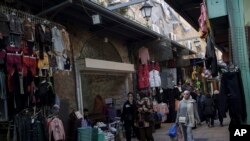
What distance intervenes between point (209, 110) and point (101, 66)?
17.9 feet

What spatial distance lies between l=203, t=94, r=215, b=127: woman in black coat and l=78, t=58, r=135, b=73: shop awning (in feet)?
11.4

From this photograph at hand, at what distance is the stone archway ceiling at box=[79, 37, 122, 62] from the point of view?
42.5 feet

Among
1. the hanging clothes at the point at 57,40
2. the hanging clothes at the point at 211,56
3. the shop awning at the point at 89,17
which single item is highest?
the shop awning at the point at 89,17

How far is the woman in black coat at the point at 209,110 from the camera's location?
15711mm

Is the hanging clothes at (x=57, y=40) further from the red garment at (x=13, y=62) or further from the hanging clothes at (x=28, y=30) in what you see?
the red garment at (x=13, y=62)

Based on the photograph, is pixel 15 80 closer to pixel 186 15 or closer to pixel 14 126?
pixel 14 126

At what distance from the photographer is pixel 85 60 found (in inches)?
464

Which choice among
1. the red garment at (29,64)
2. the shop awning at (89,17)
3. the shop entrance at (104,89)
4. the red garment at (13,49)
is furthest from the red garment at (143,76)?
the red garment at (13,49)

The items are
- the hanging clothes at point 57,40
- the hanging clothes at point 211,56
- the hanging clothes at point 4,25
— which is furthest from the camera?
the hanging clothes at point 57,40

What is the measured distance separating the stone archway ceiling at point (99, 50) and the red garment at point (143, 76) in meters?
1.34

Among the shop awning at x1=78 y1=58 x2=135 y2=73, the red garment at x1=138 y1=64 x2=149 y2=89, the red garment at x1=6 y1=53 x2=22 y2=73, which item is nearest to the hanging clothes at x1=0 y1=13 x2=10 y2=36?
the red garment at x1=6 y1=53 x2=22 y2=73

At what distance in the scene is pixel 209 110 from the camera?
15.7 m

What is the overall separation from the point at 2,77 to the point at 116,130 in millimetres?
5461

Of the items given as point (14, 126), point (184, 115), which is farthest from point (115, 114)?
point (14, 126)
